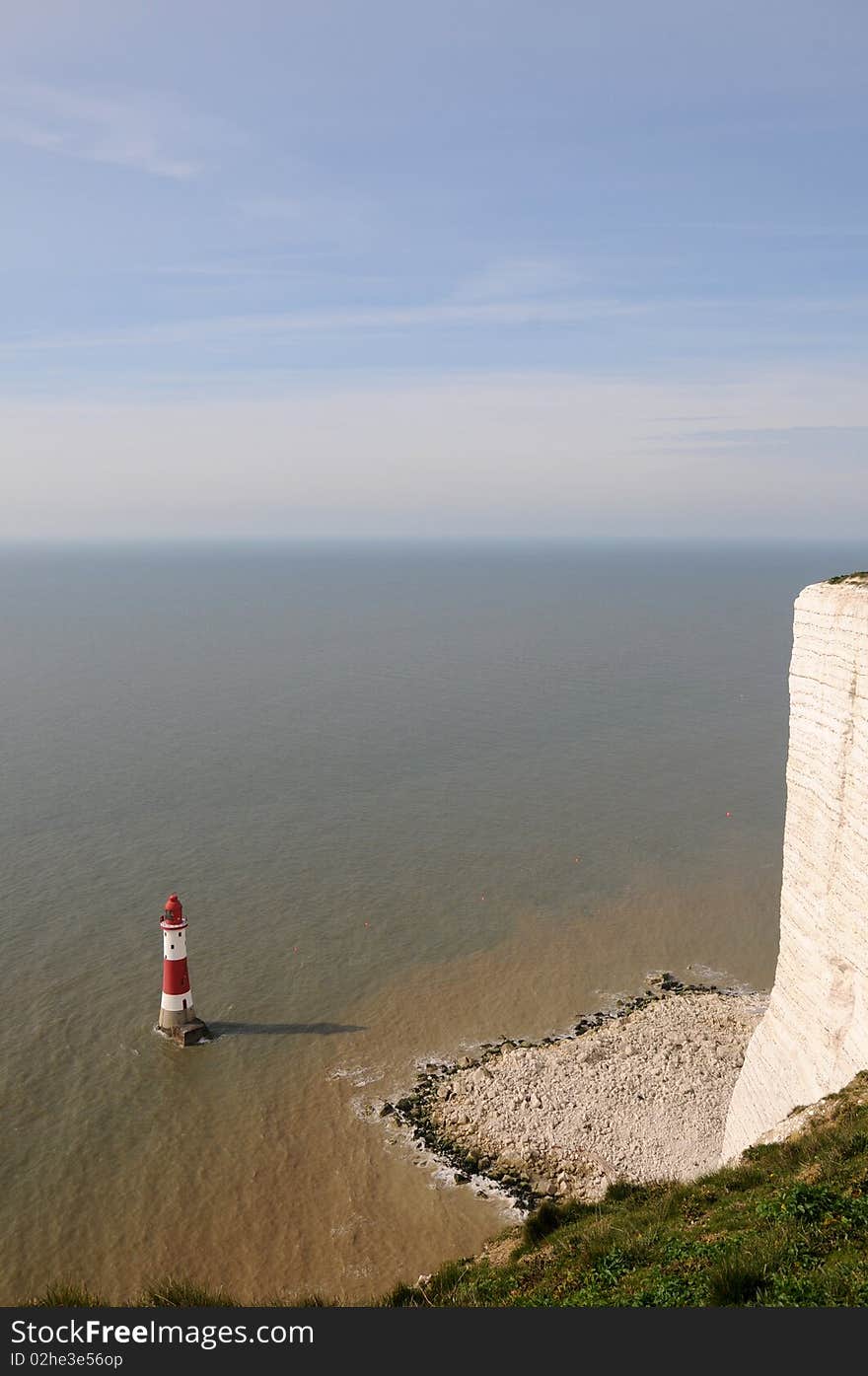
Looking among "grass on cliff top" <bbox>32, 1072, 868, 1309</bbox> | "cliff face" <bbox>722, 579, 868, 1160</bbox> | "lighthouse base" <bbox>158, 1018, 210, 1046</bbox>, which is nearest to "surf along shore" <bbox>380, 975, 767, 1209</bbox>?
"cliff face" <bbox>722, 579, 868, 1160</bbox>

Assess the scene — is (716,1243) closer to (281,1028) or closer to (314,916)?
(281,1028)

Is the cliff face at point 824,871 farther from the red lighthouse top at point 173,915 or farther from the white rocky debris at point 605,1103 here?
the red lighthouse top at point 173,915

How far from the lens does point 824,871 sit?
18562 mm

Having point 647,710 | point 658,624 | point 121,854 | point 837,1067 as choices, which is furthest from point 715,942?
point 658,624

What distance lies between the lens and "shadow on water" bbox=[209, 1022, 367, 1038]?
106 ft

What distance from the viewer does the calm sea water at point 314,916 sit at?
24.7 meters

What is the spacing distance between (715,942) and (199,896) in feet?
75.9

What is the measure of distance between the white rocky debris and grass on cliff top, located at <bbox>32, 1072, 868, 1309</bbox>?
8.59m

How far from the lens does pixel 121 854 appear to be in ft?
149

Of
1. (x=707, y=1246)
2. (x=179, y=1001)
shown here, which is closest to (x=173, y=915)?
(x=179, y=1001)

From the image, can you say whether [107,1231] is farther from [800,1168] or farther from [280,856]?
[280,856]

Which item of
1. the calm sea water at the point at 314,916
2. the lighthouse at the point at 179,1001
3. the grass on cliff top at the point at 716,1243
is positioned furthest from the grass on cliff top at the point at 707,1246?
the lighthouse at the point at 179,1001

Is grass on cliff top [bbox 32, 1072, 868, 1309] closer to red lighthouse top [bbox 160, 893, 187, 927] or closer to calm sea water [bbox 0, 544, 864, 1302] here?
calm sea water [bbox 0, 544, 864, 1302]

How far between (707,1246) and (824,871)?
8.90 m
